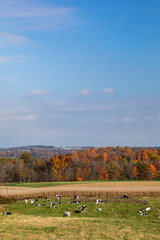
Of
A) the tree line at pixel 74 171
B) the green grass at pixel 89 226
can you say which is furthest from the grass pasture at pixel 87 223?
the tree line at pixel 74 171

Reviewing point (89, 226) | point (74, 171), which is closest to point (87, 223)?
point (89, 226)

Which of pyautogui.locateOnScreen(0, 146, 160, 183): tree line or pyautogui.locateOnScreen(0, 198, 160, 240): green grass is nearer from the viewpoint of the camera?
pyautogui.locateOnScreen(0, 198, 160, 240): green grass

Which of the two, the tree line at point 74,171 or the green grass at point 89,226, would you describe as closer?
the green grass at point 89,226

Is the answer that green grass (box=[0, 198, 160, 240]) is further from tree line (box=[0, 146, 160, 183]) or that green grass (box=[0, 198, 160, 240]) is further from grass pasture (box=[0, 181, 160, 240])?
tree line (box=[0, 146, 160, 183])

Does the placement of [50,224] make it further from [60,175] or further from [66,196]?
[60,175]

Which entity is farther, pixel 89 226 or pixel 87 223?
pixel 87 223

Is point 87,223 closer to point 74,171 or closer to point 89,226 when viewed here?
point 89,226

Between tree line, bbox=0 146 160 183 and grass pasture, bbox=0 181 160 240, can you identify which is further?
tree line, bbox=0 146 160 183

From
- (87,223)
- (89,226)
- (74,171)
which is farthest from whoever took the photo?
(74,171)

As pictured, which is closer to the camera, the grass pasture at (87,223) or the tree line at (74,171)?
the grass pasture at (87,223)

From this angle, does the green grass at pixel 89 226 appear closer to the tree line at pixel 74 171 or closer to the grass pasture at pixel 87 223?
the grass pasture at pixel 87 223

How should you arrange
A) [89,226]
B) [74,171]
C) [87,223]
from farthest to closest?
[74,171] → [87,223] → [89,226]

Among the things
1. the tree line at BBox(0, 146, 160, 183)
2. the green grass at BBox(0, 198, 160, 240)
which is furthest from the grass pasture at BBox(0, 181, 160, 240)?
the tree line at BBox(0, 146, 160, 183)

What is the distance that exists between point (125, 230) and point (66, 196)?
28.1m
